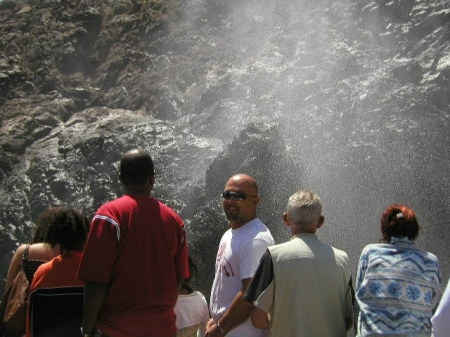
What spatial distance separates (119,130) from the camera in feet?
52.3

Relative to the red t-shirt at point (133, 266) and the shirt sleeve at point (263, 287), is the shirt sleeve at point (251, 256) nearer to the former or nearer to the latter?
the shirt sleeve at point (263, 287)

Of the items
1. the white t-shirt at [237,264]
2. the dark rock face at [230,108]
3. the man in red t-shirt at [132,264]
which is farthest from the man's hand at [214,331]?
the dark rock face at [230,108]

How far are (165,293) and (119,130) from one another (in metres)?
12.9

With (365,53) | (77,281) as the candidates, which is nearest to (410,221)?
(77,281)

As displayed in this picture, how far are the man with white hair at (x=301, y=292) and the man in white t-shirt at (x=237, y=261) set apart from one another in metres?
0.14

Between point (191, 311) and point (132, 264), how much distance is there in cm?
119

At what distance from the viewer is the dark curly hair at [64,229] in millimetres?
3766

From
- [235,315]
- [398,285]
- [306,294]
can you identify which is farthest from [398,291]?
[235,315]

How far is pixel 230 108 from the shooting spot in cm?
1585

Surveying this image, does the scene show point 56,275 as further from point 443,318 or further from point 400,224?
point 443,318

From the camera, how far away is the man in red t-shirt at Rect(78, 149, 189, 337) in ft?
10.4

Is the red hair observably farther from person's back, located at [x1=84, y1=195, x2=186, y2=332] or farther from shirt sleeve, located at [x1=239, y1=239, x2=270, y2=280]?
person's back, located at [x1=84, y1=195, x2=186, y2=332]

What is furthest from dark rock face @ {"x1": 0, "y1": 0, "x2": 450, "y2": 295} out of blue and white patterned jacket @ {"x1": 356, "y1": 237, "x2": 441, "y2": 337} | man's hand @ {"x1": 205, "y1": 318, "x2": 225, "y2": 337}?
blue and white patterned jacket @ {"x1": 356, "y1": 237, "x2": 441, "y2": 337}

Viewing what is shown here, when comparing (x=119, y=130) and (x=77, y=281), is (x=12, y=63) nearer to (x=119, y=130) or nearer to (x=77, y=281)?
(x=119, y=130)
